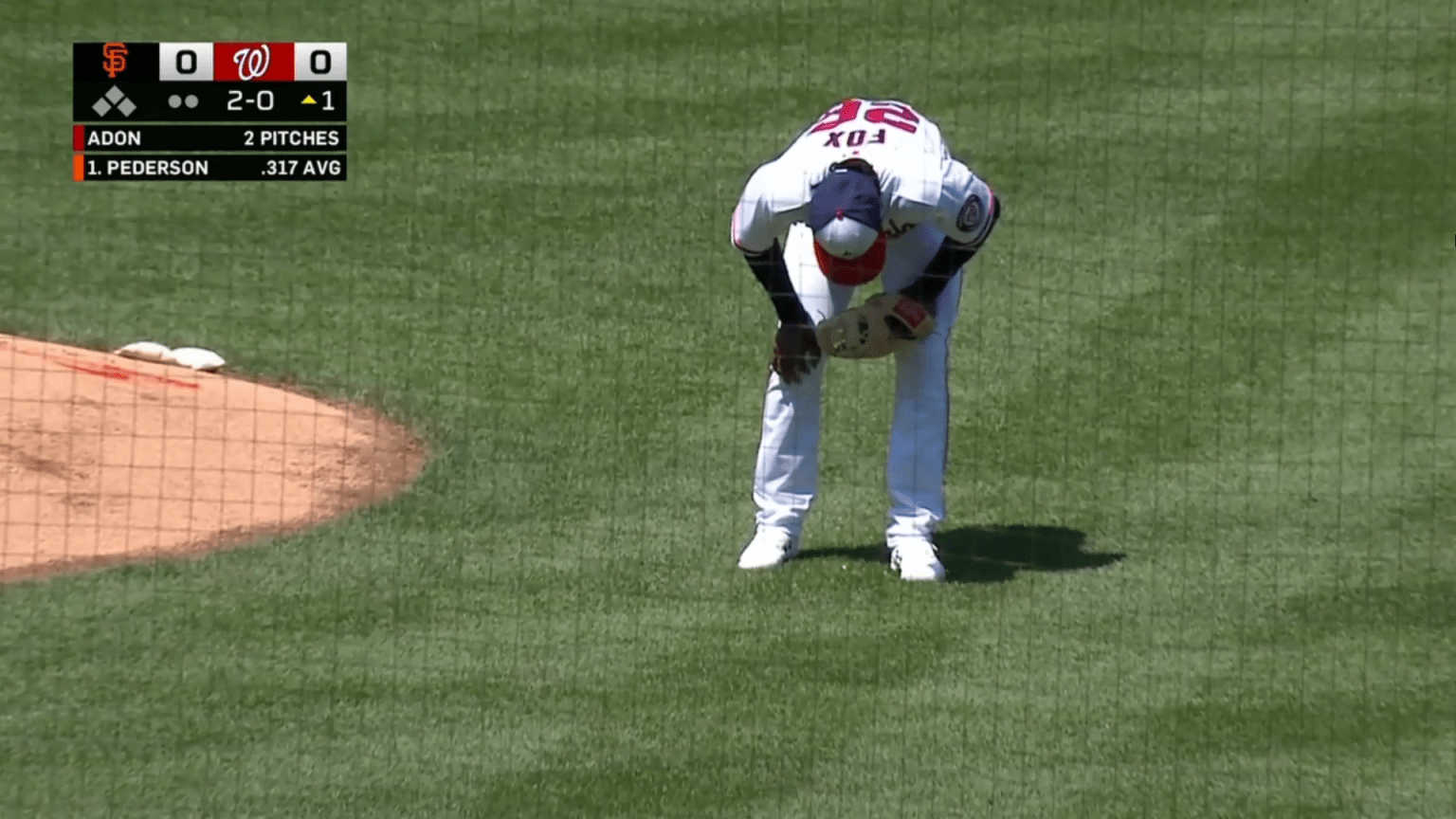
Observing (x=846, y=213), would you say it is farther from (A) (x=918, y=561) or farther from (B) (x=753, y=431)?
(B) (x=753, y=431)

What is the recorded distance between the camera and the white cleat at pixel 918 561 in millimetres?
7371

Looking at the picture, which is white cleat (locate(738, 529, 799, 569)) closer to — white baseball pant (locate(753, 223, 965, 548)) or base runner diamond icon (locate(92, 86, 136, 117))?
white baseball pant (locate(753, 223, 965, 548))

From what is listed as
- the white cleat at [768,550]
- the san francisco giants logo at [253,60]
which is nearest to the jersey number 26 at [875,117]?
the white cleat at [768,550]

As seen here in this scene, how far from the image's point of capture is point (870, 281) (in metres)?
7.35

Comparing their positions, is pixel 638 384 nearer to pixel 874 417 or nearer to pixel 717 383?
pixel 717 383

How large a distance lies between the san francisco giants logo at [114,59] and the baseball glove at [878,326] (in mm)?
6996

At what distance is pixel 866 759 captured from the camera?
6148 millimetres

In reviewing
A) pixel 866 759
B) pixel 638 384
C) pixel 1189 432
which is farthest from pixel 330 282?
pixel 866 759

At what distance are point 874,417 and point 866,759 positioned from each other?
3.69 metres

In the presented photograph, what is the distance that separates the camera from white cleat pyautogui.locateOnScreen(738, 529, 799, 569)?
758cm

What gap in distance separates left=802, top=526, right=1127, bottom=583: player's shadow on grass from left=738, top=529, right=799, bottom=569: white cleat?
0.53 ft

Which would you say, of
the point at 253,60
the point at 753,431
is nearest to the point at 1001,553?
the point at 753,431
